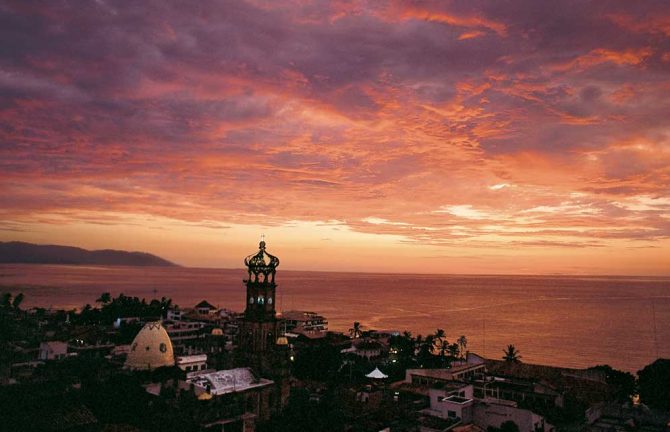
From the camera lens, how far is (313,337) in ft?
300

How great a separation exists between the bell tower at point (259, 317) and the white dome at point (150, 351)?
42.3 ft

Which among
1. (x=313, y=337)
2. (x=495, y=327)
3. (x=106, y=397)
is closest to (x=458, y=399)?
(x=106, y=397)

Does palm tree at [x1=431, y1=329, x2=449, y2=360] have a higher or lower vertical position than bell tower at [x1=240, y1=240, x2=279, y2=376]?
lower

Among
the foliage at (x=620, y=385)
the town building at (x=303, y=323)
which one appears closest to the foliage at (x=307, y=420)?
the foliage at (x=620, y=385)

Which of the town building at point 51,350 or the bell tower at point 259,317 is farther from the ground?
the bell tower at point 259,317

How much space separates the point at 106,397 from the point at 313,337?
186 feet

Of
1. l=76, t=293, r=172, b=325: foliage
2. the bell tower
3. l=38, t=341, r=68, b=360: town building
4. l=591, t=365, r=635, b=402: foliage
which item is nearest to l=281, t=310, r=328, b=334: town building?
l=76, t=293, r=172, b=325: foliage

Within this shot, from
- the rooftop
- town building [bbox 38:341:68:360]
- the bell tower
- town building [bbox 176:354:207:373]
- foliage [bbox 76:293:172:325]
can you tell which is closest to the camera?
the rooftop

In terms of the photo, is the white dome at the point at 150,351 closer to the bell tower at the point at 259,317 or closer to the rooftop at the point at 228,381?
the bell tower at the point at 259,317

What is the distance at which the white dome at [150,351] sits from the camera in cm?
5575

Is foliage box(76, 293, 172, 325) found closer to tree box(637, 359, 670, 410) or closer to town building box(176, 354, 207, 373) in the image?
town building box(176, 354, 207, 373)

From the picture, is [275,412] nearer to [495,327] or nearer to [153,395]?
[153,395]

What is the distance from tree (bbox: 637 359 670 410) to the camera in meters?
50.6

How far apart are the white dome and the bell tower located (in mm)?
12903
